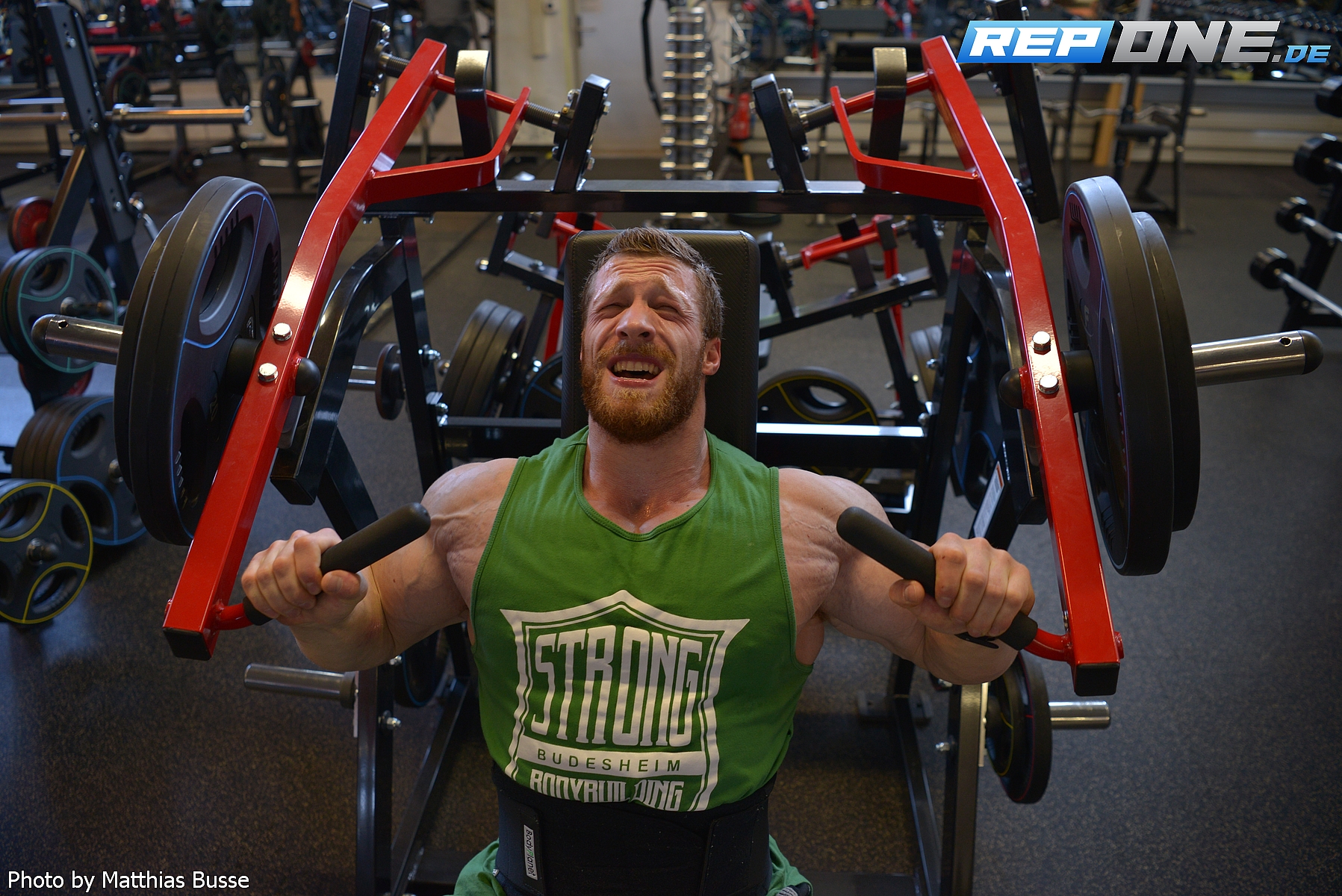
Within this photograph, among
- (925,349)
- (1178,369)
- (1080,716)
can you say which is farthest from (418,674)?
(925,349)

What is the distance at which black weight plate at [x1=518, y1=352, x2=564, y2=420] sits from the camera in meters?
2.31

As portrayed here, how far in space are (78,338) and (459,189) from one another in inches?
23.8

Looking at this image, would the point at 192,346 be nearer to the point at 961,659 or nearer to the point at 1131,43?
the point at 961,659

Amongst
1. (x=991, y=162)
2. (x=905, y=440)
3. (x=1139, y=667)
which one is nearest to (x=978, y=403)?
(x=905, y=440)

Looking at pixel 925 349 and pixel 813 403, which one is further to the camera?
pixel 925 349

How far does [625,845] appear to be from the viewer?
121cm

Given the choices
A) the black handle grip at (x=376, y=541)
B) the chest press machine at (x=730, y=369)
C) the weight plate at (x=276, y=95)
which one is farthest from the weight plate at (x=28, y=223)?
the weight plate at (x=276, y=95)

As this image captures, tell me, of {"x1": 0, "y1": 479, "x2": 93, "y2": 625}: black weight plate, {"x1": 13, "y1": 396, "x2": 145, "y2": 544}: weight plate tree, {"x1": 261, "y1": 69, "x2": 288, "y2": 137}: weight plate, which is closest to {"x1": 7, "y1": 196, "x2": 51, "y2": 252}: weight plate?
{"x1": 13, "y1": 396, "x2": 145, "y2": 544}: weight plate tree

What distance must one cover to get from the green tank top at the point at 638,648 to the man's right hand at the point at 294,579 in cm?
23

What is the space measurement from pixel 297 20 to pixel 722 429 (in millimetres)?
6436

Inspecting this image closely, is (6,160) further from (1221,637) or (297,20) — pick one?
(1221,637)

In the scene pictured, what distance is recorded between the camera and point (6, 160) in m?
7.32

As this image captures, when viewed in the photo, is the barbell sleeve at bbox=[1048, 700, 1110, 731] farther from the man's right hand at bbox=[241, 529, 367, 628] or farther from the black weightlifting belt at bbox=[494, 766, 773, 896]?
the man's right hand at bbox=[241, 529, 367, 628]

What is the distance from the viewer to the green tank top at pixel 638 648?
1109mm
